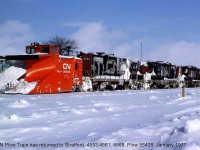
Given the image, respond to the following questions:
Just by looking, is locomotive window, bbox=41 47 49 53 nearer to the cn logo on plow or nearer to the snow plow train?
the snow plow train

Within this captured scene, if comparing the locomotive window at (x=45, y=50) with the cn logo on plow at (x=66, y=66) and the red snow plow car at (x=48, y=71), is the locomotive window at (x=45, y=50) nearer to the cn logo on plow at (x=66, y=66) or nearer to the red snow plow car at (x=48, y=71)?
the red snow plow car at (x=48, y=71)

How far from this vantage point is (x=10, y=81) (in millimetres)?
16141

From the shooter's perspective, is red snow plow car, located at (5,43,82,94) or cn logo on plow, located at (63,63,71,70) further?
cn logo on plow, located at (63,63,71,70)

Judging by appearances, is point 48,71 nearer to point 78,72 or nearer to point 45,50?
point 45,50

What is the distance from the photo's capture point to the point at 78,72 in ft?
68.6

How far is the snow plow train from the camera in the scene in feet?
54.1

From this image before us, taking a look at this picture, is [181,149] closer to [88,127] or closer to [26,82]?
[88,127]

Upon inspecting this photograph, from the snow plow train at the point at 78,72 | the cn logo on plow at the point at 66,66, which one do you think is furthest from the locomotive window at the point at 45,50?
the cn logo on plow at the point at 66,66

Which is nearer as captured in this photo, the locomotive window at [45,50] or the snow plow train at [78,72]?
the snow plow train at [78,72]

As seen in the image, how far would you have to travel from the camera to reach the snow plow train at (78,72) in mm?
16500

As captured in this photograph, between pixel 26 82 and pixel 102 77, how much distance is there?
30.6 feet

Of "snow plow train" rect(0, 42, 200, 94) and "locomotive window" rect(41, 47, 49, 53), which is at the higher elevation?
"locomotive window" rect(41, 47, 49, 53)

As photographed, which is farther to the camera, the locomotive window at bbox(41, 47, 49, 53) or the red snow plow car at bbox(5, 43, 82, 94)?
the locomotive window at bbox(41, 47, 49, 53)

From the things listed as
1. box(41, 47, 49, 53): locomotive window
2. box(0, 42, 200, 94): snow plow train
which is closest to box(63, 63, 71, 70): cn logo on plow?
box(0, 42, 200, 94): snow plow train
